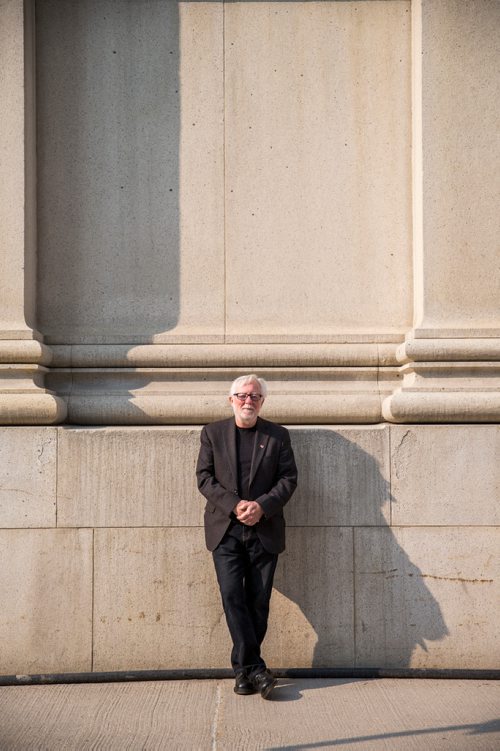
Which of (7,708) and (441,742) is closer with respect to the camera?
(441,742)

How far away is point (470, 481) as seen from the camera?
22.2 feet

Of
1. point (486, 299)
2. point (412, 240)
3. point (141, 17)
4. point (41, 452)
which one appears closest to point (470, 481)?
point (486, 299)

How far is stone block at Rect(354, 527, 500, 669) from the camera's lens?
670cm

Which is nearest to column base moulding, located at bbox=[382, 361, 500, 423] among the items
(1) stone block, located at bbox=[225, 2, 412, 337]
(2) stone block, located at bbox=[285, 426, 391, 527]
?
(2) stone block, located at bbox=[285, 426, 391, 527]

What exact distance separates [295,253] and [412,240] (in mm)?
883

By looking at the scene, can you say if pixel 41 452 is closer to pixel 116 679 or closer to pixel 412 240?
pixel 116 679


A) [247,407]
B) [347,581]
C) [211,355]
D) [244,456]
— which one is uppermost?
[211,355]

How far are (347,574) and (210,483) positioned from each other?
1.23m

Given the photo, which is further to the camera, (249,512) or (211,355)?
(211,355)

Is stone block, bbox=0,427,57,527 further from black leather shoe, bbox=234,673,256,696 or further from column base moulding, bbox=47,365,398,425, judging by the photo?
black leather shoe, bbox=234,673,256,696

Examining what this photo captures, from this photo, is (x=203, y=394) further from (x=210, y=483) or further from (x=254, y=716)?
(x=254, y=716)

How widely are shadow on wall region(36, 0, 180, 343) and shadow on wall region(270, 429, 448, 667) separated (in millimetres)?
1769

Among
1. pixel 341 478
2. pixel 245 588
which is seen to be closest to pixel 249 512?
pixel 245 588

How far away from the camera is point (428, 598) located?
22.1ft
